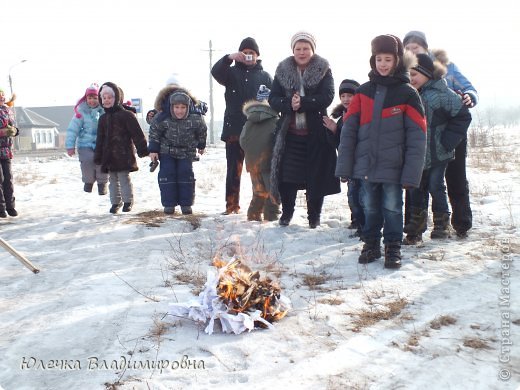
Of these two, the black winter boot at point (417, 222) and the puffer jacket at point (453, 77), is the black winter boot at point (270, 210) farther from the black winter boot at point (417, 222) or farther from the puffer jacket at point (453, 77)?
the puffer jacket at point (453, 77)

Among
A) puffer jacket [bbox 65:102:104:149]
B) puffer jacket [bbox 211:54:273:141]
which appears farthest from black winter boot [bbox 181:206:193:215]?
puffer jacket [bbox 65:102:104:149]

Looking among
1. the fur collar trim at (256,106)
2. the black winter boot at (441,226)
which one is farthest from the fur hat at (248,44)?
the black winter boot at (441,226)

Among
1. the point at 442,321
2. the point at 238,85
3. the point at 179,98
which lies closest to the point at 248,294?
the point at 442,321

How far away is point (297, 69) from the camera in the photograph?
5770mm

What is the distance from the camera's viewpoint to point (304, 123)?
5.79 meters

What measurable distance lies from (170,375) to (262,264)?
216 cm

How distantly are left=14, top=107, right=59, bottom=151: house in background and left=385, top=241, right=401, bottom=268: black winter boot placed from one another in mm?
67561

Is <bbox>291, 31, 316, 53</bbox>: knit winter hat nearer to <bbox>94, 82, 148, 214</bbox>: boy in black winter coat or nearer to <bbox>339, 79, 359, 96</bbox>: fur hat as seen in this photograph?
<bbox>339, 79, 359, 96</bbox>: fur hat

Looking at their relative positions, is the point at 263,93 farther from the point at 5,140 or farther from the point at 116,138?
the point at 5,140

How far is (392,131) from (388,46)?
740 mm

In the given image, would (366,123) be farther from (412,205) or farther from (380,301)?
(380,301)

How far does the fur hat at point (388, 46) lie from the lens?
4.27 m

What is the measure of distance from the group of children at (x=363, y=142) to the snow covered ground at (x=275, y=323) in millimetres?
390

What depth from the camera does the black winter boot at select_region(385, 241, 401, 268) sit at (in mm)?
4391
